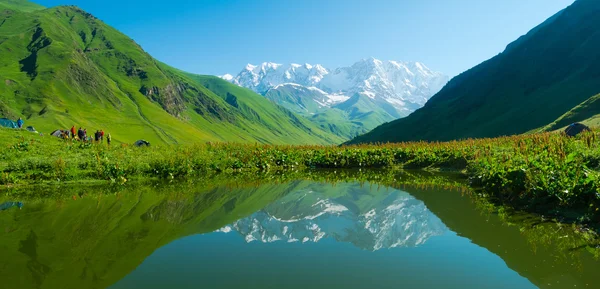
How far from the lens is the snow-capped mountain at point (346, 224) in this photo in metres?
12.3

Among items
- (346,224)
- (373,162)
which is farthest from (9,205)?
(373,162)

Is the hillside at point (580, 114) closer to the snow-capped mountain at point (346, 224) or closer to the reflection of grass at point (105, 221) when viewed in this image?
the reflection of grass at point (105, 221)

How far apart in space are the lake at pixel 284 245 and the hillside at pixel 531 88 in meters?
126

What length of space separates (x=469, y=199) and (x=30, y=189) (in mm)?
25748

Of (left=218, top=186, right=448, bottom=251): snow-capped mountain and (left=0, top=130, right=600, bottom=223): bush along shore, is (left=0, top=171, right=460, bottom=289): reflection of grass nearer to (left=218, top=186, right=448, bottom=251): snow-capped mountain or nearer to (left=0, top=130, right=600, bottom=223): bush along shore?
(left=218, top=186, right=448, bottom=251): snow-capped mountain

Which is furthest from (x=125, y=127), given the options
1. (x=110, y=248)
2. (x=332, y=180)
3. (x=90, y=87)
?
(x=110, y=248)

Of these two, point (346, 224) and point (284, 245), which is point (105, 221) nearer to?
point (284, 245)

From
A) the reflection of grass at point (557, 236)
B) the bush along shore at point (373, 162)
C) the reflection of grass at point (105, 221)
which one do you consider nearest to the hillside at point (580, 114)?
the bush along shore at point (373, 162)

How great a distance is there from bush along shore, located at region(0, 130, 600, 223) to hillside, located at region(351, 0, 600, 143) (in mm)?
102231

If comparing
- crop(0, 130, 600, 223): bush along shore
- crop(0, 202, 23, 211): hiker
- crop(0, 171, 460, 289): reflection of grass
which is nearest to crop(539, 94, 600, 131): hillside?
crop(0, 130, 600, 223): bush along shore

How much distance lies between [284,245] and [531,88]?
599 ft

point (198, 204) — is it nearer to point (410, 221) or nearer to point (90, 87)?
point (410, 221)

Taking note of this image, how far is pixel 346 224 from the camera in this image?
570 inches

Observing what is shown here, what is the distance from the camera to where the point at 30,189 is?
22.7 m
